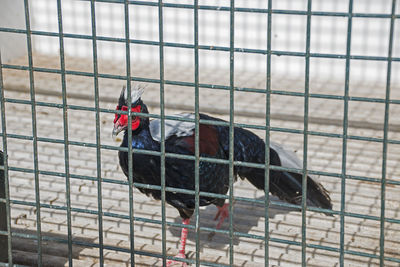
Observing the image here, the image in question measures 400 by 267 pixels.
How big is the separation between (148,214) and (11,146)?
1.68 m

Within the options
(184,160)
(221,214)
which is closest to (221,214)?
(221,214)

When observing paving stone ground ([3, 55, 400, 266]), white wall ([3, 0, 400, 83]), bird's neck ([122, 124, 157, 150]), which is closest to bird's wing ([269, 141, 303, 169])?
paving stone ground ([3, 55, 400, 266])

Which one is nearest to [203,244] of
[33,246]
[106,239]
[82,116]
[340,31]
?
[106,239]

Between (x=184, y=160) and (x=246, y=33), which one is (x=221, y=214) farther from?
(x=246, y=33)

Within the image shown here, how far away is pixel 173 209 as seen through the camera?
4.75 m

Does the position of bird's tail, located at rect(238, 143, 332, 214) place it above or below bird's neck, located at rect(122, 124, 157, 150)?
below

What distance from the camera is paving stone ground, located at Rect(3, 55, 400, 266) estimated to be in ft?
12.7

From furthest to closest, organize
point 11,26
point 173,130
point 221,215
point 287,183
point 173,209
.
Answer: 1. point 11,26
2. point 173,209
3. point 221,215
4. point 287,183
5. point 173,130

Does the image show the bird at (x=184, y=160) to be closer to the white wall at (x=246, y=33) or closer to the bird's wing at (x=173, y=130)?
the bird's wing at (x=173, y=130)

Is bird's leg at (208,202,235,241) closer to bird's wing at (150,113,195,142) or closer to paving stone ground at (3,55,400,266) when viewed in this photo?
paving stone ground at (3,55,400,266)

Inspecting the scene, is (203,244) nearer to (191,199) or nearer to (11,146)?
(191,199)

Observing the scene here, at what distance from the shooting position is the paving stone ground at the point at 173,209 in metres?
3.87

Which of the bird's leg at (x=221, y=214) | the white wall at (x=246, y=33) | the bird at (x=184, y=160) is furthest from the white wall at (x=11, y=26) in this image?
the bird at (x=184, y=160)

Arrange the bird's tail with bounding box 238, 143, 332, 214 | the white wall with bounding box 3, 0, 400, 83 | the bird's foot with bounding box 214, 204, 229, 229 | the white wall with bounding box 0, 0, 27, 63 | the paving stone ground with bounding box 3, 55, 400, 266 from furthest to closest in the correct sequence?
the white wall with bounding box 0, 0, 27, 63
the white wall with bounding box 3, 0, 400, 83
the bird's foot with bounding box 214, 204, 229, 229
the bird's tail with bounding box 238, 143, 332, 214
the paving stone ground with bounding box 3, 55, 400, 266
